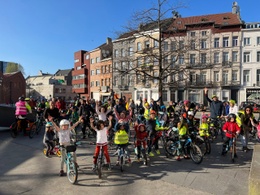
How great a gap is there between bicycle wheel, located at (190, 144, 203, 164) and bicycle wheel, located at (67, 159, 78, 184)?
3.41m

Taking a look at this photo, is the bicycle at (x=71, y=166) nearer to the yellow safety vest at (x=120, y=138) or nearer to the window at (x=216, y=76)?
the yellow safety vest at (x=120, y=138)

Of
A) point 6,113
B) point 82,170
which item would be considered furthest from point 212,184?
point 6,113

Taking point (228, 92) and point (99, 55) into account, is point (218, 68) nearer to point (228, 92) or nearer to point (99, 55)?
point (228, 92)

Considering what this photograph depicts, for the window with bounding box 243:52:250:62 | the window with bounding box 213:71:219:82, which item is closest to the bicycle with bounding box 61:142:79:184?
the window with bounding box 213:71:219:82

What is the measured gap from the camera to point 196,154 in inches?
235

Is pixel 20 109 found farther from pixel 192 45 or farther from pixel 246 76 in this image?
pixel 246 76

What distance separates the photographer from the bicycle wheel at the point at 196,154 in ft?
19.2

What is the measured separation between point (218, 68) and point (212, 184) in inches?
1380

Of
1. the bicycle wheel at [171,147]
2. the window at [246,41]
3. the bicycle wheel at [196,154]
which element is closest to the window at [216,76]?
the window at [246,41]

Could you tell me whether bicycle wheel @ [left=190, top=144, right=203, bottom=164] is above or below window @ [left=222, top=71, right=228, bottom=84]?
below

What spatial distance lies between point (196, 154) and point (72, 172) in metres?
3.55

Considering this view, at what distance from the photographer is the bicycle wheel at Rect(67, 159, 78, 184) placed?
4.58 m

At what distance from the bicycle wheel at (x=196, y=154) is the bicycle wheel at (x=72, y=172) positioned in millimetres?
3414

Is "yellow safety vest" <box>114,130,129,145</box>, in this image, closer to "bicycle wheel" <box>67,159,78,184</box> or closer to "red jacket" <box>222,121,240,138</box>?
"bicycle wheel" <box>67,159,78,184</box>
